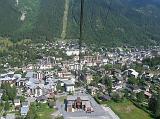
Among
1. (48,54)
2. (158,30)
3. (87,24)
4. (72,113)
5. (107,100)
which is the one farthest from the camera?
(158,30)

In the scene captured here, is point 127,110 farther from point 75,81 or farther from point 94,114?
point 75,81

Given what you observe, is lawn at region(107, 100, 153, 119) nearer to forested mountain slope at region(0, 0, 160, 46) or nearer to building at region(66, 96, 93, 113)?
building at region(66, 96, 93, 113)

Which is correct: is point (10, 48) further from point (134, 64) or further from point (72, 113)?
point (72, 113)

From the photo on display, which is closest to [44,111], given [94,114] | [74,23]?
[94,114]

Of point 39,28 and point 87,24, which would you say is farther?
point 87,24

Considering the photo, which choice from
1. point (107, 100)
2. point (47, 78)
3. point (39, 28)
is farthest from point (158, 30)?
point (107, 100)

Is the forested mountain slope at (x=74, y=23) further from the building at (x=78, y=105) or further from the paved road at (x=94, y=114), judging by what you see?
the paved road at (x=94, y=114)
